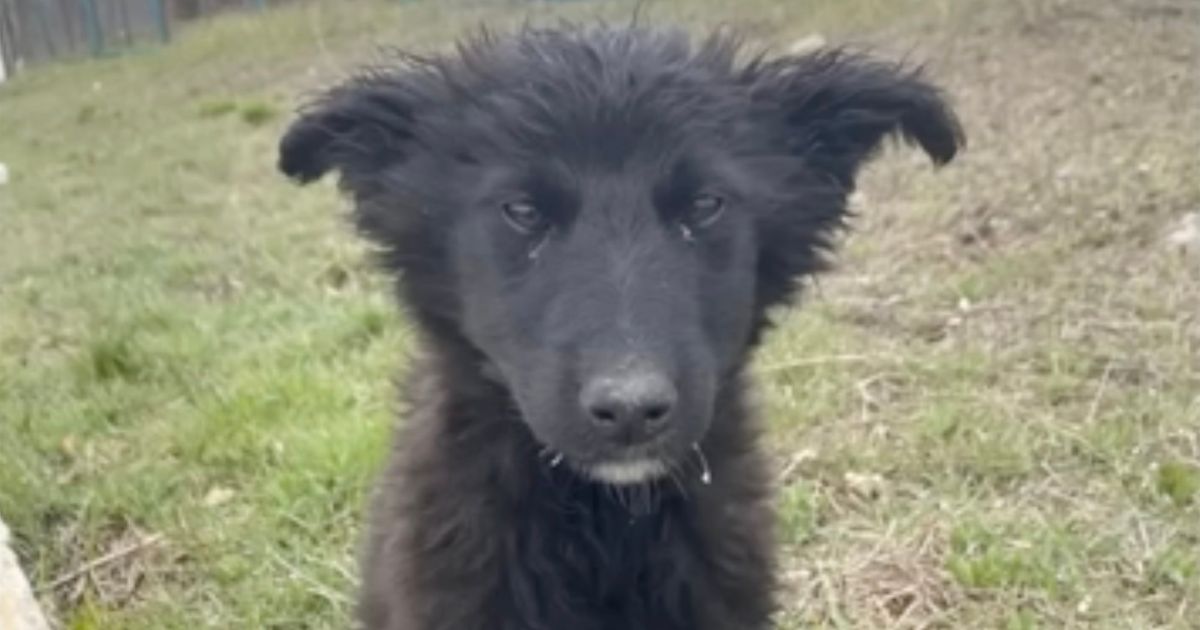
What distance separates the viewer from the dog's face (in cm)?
318

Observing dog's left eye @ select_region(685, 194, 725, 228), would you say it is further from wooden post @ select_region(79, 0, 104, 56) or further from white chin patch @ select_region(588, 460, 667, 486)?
wooden post @ select_region(79, 0, 104, 56)

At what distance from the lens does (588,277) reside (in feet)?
10.5

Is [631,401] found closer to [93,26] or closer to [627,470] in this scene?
[627,470]

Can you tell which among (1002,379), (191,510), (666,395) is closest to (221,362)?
(191,510)

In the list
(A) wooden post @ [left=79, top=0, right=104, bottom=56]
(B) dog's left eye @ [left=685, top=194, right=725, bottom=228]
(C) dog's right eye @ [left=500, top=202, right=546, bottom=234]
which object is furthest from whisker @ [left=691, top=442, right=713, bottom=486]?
(A) wooden post @ [left=79, top=0, right=104, bottom=56]

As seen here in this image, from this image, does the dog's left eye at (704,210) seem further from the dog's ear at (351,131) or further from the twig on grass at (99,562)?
the twig on grass at (99,562)

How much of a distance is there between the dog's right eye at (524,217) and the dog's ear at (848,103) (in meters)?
0.53

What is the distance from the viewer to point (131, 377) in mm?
6449

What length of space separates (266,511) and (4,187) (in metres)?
7.23

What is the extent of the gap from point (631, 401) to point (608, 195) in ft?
1.36

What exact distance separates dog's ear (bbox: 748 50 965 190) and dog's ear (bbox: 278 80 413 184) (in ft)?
2.17

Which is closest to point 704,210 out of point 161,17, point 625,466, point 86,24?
point 625,466

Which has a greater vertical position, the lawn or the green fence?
the lawn

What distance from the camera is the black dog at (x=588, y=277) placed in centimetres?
323
